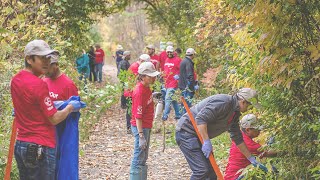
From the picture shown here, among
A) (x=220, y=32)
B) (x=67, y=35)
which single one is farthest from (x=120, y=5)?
(x=220, y=32)

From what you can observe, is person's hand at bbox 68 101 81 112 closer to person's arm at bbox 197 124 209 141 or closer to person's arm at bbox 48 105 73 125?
person's arm at bbox 48 105 73 125

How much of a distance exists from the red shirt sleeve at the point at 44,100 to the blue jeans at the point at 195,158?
1.84 m

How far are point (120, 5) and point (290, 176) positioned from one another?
14.7m

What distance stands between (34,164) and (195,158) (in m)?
1.93

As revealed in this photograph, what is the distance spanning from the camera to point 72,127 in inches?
207

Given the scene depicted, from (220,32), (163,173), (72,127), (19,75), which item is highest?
(220,32)

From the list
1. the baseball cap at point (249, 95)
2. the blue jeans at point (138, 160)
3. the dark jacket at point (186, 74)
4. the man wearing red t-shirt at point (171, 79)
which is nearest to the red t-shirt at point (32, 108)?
the baseball cap at point (249, 95)

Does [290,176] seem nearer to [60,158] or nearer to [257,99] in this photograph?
[257,99]

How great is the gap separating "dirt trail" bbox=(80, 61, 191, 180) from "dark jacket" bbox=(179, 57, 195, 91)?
1.12m

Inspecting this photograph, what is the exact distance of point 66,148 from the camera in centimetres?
522

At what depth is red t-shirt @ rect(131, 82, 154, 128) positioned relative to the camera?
6.94 meters

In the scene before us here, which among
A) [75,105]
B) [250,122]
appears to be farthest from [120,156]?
[75,105]

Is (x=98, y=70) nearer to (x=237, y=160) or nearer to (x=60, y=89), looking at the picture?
(x=237, y=160)

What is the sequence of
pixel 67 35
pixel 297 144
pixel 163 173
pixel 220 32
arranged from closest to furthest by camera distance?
1. pixel 297 144
2. pixel 163 173
3. pixel 220 32
4. pixel 67 35
